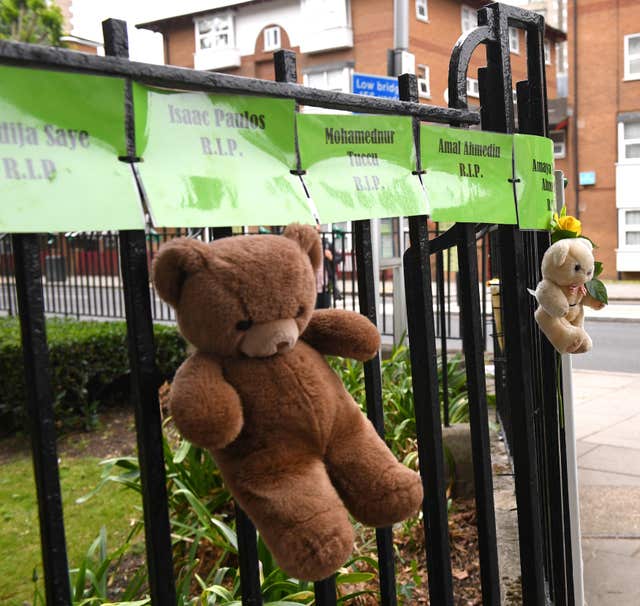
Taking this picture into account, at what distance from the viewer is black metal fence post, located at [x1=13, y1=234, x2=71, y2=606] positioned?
1061 mm

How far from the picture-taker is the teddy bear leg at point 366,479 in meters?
1.18

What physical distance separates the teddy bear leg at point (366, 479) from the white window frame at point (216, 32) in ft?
104

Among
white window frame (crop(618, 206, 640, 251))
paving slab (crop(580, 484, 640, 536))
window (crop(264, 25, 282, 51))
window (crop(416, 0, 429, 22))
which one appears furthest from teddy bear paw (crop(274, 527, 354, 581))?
window (crop(264, 25, 282, 51))

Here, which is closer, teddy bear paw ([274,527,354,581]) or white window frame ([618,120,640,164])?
teddy bear paw ([274,527,354,581])

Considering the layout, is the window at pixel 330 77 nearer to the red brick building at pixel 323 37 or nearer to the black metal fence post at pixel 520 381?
the red brick building at pixel 323 37

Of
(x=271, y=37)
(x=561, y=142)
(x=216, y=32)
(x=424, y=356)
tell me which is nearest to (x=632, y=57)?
(x=561, y=142)

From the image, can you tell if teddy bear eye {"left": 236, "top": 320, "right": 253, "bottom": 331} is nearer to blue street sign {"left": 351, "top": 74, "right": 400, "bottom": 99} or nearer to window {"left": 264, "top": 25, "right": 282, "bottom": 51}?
blue street sign {"left": 351, "top": 74, "right": 400, "bottom": 99}

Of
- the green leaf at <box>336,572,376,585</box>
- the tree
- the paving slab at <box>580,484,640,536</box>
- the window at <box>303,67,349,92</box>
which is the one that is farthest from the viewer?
the window at <box>303,67,349,92</box>

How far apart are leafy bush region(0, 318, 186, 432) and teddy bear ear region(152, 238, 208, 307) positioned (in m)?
5.25


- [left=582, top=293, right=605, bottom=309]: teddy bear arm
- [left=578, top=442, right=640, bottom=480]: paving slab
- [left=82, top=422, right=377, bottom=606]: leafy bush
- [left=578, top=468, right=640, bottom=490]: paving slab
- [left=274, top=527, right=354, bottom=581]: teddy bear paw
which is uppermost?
[left=582, top=293, right=605, bottom=309]: teddy bear arm

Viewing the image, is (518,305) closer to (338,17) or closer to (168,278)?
(168,278)

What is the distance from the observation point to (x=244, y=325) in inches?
41.4

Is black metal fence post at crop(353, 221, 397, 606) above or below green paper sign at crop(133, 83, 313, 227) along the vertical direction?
below

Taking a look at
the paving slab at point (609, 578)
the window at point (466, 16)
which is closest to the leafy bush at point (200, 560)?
the paving slab at point (609, 578)
